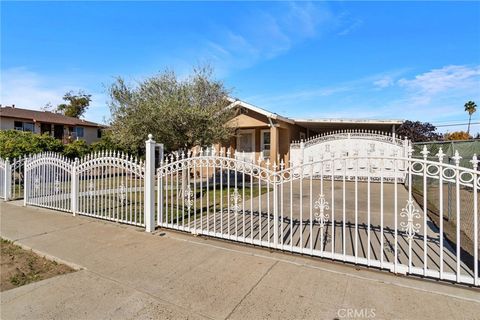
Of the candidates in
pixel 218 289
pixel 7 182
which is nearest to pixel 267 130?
pixel 7 182

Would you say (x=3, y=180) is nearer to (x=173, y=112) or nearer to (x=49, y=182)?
(x=49, y=182)

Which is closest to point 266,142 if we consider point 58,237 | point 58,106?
point 58,237

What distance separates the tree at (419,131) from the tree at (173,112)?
68.6 ft

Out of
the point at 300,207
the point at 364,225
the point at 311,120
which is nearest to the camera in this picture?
the point at 300,207

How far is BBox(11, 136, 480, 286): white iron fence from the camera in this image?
142 inches

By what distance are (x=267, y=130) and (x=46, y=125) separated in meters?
23.6

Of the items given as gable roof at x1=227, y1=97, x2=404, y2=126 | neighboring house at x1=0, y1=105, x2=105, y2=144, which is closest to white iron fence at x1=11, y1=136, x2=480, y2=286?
gable roof at x1=227, y1=97, x2=404, y2=126

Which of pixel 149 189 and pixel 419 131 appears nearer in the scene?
pixel 149 189

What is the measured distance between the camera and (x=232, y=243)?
4957 mm

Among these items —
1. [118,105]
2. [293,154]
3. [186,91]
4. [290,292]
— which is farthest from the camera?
[293,154]

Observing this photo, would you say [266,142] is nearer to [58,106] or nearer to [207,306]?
[207,306]

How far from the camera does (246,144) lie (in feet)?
57.0

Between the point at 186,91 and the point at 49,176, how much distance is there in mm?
4871

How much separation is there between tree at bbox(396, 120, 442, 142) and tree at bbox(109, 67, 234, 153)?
20915 mm
